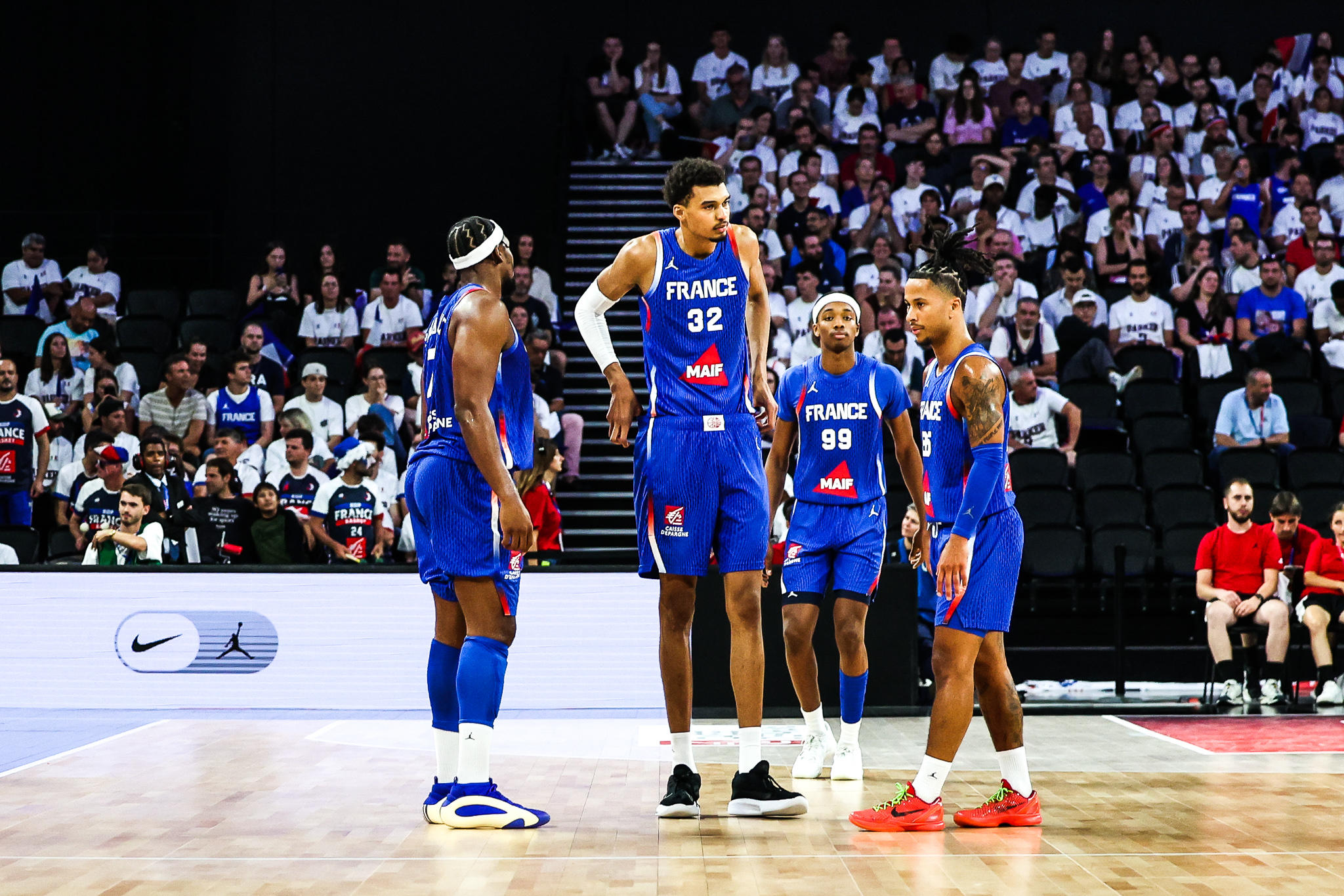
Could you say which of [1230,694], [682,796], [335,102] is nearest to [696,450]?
[682,796]

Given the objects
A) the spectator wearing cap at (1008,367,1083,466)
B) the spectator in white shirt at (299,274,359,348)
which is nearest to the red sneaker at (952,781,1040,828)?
the spectator wearing cap at (1008,367,1083,466)

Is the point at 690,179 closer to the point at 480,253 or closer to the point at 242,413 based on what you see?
the point at 480,253

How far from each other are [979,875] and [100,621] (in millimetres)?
6028

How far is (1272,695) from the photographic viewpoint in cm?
857

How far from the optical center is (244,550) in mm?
9156

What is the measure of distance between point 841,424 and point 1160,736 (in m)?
2.63

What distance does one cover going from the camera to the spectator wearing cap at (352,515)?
31.8ft

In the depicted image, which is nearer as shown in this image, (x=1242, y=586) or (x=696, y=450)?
(x=696, y=450)

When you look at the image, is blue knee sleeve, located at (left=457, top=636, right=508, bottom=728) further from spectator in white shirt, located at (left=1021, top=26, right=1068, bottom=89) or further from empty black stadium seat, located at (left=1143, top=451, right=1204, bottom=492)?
spectator in white shirt, located at (left=1021, top=26, right=1068, bottom=89)

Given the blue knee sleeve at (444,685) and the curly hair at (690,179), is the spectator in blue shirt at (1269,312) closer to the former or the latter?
the curly hair at (690,179)

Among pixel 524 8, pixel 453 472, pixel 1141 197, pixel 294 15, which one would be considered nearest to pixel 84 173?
pixel 294 15

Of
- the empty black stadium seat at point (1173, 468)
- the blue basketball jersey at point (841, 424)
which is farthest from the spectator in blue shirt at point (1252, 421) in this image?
the blue basketball jersey at point (841, 424)

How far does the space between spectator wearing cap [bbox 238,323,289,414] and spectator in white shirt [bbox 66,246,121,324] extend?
231cm

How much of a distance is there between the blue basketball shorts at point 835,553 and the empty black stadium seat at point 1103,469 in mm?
4985
